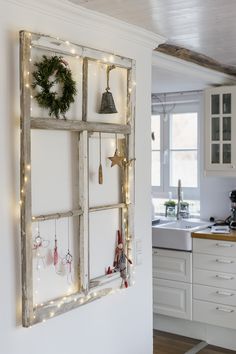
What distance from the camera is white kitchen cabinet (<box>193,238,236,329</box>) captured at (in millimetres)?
4184

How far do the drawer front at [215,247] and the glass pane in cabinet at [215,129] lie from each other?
0.89 m

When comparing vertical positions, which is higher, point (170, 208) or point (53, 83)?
point (53, 83)

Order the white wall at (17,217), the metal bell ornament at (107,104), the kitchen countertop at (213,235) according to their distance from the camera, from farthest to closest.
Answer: the kitchen countertop at (213,235) < the metal bell ornament at (107,104) < the white wall at (17,217)

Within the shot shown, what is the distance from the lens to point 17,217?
233 cm

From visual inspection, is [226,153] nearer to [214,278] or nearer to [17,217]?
[214,278]

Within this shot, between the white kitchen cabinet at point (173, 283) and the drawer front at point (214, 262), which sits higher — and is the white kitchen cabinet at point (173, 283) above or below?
below

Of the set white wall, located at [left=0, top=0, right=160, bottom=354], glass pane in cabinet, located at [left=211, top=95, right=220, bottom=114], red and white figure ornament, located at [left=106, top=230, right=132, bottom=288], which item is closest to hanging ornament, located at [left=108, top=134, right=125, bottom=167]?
white wall, located at [left=0, top=0, right=160, bottom=354]

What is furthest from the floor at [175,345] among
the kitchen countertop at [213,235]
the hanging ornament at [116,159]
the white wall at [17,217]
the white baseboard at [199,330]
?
the hanging ornament at [116,159]

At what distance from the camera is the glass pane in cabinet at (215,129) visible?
4504mm

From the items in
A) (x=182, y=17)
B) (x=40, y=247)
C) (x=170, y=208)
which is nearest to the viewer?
(x=40, y=247)

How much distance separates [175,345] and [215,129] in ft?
6.06

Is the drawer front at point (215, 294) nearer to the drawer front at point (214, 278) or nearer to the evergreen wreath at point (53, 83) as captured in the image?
the drawer front at point (214, 278)

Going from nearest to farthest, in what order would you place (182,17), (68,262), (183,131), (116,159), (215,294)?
(68,262) < (182,17) < (116,159) < (215,294) < (183,131)

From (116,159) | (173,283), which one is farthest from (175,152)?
(116,159)
